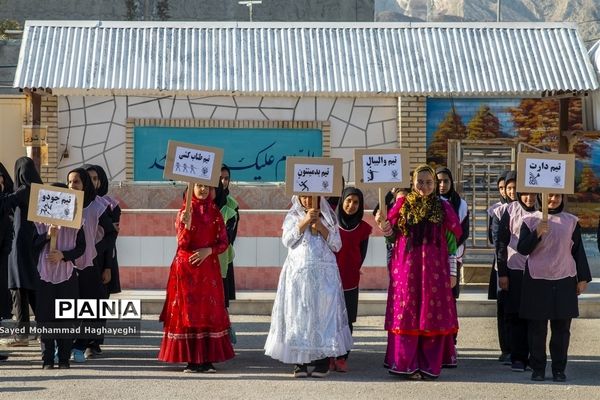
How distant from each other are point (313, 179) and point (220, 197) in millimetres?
1397

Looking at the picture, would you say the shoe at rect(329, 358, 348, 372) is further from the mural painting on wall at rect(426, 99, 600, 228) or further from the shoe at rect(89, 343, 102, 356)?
the mural painting on wall at rect(426, 99, 600, 228)

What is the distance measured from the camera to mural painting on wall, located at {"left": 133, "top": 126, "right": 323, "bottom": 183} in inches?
749

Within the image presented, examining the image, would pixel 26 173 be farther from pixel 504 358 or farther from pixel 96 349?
pixel 504 358

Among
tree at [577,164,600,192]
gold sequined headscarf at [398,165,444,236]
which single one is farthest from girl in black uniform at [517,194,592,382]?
tree at [577,164,600,192]

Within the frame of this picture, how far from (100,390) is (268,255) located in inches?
260

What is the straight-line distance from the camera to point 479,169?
18.7 m

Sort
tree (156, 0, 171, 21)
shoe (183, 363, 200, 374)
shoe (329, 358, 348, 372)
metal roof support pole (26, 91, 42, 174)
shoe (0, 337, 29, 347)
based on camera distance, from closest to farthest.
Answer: shoe (183, 363, 200, 374) → shoe (329, 358, 348, 372) → shoe (0, 337, 29, 347) → metal roof support pole (26, 91, 42, 174) → tree (156, 0, 171, 21)

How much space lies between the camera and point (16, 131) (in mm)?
20609

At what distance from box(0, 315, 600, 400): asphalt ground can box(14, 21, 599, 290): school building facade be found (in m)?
7.09

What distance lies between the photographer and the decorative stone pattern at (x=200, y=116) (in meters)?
18.9

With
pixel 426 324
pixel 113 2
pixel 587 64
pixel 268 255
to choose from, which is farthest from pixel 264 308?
pixel 113 2

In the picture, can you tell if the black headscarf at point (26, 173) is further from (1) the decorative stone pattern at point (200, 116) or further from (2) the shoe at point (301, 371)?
(1) the decorative stone pattern at point (200, 116)

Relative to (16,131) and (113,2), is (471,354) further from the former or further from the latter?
(113,2)

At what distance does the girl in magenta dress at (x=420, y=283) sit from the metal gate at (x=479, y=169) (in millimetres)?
8322
